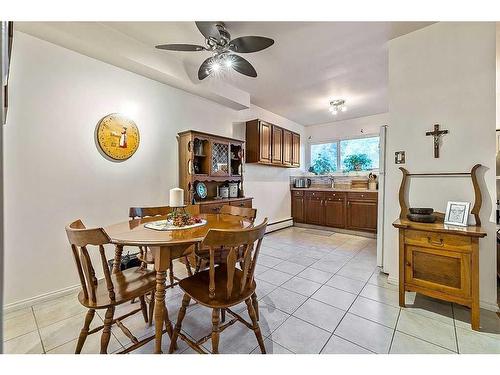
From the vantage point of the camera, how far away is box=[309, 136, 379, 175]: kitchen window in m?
4.94

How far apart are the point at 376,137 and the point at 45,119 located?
552 cm

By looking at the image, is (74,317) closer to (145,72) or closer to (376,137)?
(145,72)

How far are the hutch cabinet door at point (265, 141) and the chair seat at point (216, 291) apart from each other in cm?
290

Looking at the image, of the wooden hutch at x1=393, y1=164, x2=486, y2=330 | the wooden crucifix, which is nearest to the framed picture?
the wooden hutch at x1=393, y1=164, x2=486, y2=330

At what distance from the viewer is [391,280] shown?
2.38 metres

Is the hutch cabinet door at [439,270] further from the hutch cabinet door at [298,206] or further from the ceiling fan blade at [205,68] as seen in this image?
the hutch cabinet door at [298,206]

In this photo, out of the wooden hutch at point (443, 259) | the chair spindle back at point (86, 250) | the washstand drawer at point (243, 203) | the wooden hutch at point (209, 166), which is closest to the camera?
the chair spindle back at point (86, 250)

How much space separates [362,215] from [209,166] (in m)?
3.14

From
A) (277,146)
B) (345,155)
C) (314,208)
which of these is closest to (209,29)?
(277,146)

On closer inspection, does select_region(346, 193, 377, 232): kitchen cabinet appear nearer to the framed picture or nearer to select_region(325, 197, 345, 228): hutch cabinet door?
select_region(325, 197, 345, 228): hutch cabinet door

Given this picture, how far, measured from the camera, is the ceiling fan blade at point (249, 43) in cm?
181

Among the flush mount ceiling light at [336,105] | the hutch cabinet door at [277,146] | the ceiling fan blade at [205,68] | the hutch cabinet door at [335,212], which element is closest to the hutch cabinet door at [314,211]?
the hutch cabinet door at [335,212]

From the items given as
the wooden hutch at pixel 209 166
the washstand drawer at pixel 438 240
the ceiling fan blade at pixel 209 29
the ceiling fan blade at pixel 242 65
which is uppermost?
the ceiling fan blade at pixel 209 29

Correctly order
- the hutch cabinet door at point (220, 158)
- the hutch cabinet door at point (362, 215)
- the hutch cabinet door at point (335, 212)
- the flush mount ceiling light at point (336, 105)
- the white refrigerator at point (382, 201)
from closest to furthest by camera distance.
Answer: the white refrigerator at point (382, 201) < the hutch cabinet door at point (220, 158) < the flush mount ceiling light at point (336, 105) < the hutch cabinet door at point (362, 215) < the hutch cabinet door at point (335, 212)
